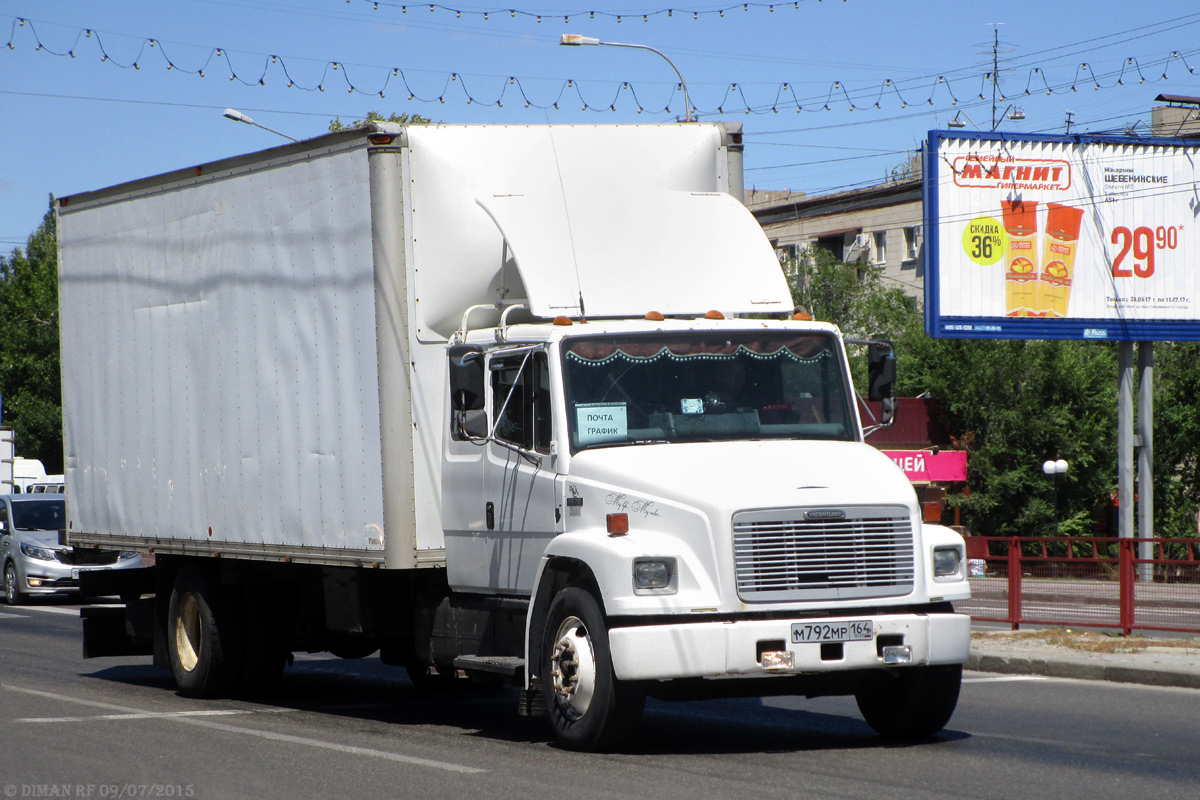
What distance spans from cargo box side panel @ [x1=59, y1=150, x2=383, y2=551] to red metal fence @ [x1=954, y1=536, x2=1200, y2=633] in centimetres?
819

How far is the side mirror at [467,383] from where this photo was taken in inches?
397

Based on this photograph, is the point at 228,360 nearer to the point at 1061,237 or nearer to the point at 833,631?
the point at 833,631

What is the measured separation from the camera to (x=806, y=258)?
57375 mm

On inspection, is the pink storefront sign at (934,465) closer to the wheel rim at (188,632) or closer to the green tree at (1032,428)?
the green tree at (1032,428)

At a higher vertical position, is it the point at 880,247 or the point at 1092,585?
the point at 880,247

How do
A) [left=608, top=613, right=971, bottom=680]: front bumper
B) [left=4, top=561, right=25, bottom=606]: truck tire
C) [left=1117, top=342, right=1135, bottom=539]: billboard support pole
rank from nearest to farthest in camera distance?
[left=608, top=613, right=971, bottom=680]: front bumper
[left=4, top=561, right=25, bottom=606]: truck tire
[left=1117, top=342, right=1135, bottom=539]: billboard support pole

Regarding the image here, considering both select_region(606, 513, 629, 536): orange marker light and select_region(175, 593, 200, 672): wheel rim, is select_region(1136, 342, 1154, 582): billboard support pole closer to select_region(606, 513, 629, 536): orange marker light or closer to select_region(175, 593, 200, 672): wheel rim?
select_region(175, 593, 200, 672): wheel rim

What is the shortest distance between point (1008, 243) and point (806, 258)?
25.7 m

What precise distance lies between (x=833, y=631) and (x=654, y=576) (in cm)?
104

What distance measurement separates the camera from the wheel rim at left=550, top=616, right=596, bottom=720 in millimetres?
9234

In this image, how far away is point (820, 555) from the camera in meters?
9.09

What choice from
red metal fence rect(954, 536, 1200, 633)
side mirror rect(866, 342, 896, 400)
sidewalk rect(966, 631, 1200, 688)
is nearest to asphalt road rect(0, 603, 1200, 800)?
sidewalk rect(966, 631, 1200, 688)

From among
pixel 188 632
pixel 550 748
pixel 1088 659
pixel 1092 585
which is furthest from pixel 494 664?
pixel 1092 585

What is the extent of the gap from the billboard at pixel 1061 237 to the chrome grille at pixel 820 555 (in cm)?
2238
